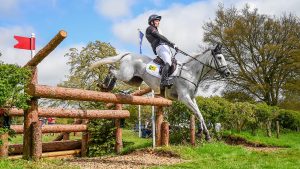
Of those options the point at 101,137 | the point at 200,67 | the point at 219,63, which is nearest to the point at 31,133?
the point at 200,67

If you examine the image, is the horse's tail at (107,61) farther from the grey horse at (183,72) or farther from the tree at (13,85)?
the tree at (13,85)

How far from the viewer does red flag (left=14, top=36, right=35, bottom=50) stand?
7.66 meters

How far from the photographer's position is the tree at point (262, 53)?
102 ft

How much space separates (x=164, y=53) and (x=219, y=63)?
1.10 meters

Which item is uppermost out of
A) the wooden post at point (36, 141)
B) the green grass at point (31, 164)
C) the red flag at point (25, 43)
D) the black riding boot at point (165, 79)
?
the red flag at point (25, 43)

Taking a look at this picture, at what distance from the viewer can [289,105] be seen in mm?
31703

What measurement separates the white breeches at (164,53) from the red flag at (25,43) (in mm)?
2381

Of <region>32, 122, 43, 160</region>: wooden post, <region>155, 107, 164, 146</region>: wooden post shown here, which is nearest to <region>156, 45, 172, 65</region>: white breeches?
<region>32, 122, 43, 160</region>: wooden post

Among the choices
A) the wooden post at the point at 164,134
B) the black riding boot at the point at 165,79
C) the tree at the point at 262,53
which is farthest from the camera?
the tree at the point at 262,53

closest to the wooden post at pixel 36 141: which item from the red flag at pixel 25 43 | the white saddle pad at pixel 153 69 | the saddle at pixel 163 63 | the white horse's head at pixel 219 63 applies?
the red flag at pixel 25 43

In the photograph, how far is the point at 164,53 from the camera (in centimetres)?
820

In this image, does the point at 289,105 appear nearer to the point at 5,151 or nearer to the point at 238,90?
the point at 238,90

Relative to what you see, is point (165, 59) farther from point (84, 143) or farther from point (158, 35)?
point (84, 143)

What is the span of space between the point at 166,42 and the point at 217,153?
3.86m
